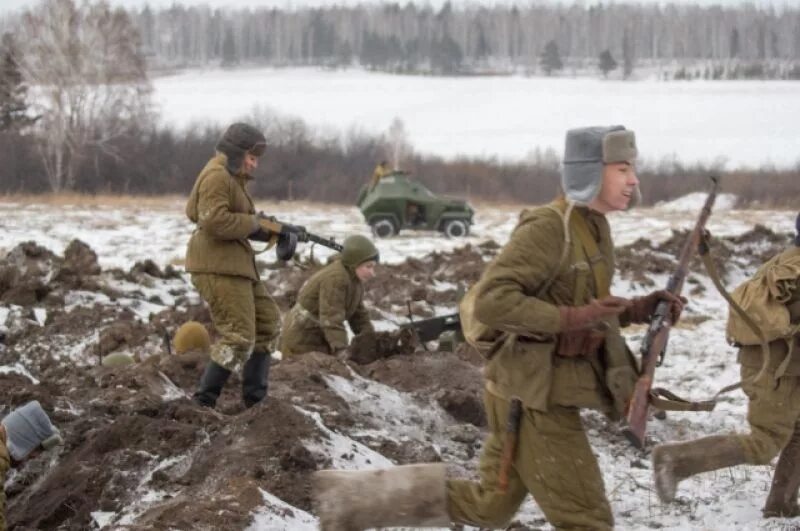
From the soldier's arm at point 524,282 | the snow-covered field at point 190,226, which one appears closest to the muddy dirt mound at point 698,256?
the snow-covered field at point 190,226

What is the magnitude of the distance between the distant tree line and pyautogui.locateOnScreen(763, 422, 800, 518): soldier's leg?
3932 inches

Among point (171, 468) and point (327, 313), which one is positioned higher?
point (327, 313)

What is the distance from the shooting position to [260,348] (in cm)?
751

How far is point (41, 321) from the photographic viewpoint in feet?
42.0

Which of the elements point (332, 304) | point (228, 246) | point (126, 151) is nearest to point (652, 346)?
point (228, 246)

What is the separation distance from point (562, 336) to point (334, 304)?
4683mm

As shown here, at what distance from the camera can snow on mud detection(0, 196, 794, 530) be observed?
6.03 m

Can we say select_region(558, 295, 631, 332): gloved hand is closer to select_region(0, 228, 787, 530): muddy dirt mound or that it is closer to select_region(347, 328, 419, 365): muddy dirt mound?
select_region(0, 228, 787, 530): muddy dirt mound

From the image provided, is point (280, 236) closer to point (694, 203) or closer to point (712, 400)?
point (712, 400)

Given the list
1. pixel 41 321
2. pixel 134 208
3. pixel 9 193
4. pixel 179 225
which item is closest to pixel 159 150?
pixel 9 193

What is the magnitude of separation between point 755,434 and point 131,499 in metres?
2.90

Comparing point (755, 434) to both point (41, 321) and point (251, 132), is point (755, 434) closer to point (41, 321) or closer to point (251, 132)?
point (251, 132)

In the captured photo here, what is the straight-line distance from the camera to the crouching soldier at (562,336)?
4.32 metres

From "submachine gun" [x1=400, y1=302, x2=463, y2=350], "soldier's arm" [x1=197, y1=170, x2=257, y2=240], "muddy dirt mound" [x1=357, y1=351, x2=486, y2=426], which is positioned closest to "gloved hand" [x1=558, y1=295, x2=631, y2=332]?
"soldier's arm" [x1=197, y1=170, x2=257, y2=240]
